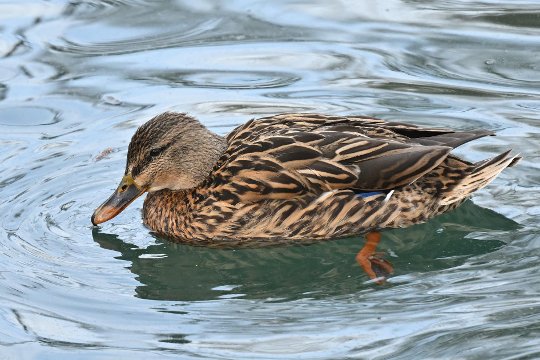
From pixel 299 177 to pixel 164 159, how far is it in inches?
46.8

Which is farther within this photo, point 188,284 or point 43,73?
point 43,73

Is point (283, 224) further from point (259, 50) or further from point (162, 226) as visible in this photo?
point (259, 50)

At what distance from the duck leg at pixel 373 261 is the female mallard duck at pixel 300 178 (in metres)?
0.02

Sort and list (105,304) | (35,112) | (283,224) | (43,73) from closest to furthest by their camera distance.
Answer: (105,304), (283,224), (35,112), (43,73)

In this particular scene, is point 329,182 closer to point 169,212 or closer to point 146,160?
point 169,212

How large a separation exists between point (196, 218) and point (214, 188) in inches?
10.9

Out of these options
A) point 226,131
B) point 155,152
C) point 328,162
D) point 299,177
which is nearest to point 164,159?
point 155,152

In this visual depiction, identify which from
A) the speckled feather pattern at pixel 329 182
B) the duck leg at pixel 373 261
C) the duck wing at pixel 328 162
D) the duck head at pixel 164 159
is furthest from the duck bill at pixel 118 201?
the duck leg at pixel 373 261

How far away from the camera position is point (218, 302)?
339 inches

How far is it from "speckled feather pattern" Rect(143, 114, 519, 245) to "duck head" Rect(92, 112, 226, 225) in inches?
7.3

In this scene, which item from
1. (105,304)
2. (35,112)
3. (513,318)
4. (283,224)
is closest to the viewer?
(513,318)

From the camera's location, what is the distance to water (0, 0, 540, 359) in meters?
8.05

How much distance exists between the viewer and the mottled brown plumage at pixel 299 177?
372 inches

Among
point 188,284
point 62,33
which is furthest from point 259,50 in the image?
point 188,284
